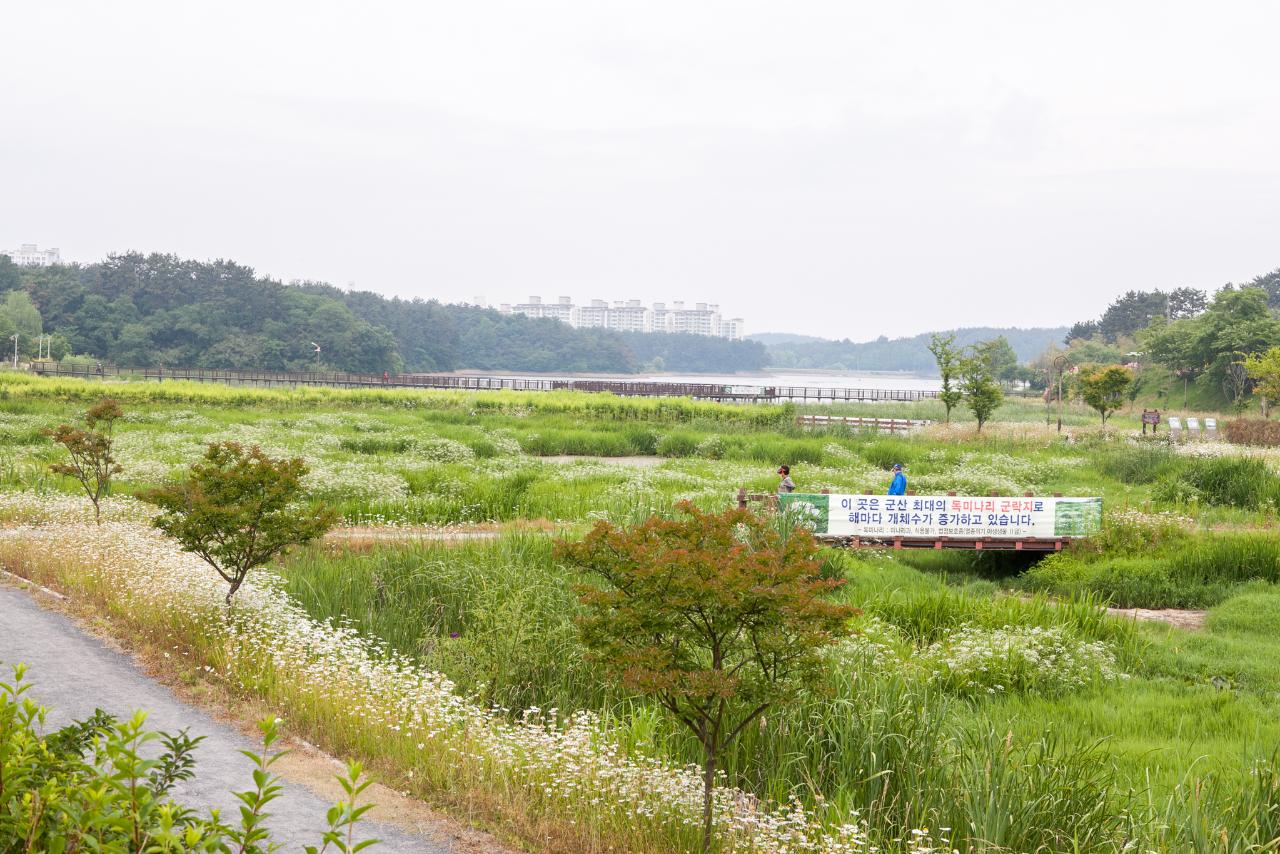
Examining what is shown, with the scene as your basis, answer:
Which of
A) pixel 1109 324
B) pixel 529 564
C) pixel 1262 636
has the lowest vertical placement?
pixel 1262 636

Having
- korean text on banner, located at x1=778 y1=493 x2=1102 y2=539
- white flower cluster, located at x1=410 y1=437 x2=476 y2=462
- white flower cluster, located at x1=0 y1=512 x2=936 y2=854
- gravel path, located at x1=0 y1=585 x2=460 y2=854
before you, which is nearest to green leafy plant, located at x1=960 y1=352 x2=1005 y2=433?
white flower cluster, located at x1=410 y1=437 x2=476 y2=462

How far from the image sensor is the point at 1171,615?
19016 mm

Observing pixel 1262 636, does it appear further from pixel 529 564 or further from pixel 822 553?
pixel 529 564

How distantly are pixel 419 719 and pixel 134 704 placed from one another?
11.2 feet

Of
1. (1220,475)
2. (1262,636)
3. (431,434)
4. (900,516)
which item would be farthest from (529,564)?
(431,434)

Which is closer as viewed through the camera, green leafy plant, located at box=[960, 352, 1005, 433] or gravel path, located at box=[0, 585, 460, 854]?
gravel path, located at box=[0, 585, 460, 854]

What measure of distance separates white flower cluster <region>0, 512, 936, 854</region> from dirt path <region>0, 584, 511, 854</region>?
22.3 inches

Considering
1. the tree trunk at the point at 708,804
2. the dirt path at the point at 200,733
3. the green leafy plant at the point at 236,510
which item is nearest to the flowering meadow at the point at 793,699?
the tree trunk at the point at 708,804

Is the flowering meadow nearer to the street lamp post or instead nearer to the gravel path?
the gravel path

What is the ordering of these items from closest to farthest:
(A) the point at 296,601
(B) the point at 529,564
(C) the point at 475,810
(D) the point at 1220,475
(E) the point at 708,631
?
(E) the point at 708,631
(C) the point at 475,810
(A) the point at 296,601
(B) the point at 529,564
(D) the point at 1220,475

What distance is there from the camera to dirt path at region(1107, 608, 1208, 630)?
59.5 feet

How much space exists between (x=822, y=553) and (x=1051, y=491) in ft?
41.4

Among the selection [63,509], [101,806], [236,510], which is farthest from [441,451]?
[101,806]

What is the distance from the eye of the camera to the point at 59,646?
516 inches
